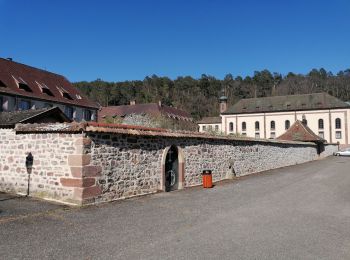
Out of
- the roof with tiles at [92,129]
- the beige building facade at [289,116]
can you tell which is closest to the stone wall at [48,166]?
the roof with tiles at [92,129]

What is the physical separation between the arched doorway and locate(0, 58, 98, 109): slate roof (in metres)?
27.0

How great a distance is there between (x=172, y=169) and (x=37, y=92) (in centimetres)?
3130

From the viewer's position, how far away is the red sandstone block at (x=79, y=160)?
10617mm

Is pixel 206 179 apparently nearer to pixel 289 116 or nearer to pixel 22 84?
pixel 22 84

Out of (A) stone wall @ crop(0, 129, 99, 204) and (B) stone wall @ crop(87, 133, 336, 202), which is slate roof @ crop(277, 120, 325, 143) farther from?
(A) stone wall @ crop(0, 129, 99, 204)

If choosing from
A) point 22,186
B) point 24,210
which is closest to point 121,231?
point 24,210

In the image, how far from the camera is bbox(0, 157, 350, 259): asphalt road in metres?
6.38

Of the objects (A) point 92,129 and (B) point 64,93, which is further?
(B) point 64,93

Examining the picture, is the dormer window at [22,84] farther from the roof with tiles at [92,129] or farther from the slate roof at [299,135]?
the roof with tiles at [92,129]

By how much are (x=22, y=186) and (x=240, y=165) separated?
42.3ft

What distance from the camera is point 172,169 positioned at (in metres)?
15.0

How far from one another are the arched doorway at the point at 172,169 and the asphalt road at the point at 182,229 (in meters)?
1.76

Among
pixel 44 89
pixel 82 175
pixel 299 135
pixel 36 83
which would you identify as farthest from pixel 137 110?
pixel 82 175

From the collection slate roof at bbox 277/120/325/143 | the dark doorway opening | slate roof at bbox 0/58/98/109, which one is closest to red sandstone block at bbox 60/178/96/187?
the dark doorway opening
